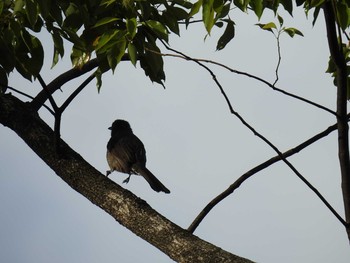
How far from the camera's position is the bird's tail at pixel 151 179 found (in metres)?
7.55

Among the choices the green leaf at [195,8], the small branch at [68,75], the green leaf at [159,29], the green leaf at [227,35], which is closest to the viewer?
the green leaf at [195,8]

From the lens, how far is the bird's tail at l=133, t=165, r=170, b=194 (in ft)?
24.8

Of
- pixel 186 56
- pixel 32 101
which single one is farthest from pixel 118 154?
pixel 186 56

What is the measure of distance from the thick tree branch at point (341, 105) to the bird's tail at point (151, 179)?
16.4 feet

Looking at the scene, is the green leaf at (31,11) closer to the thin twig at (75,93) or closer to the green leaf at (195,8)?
the thin twig at (75,93)

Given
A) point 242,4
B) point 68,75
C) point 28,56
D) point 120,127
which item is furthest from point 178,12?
point 120,127

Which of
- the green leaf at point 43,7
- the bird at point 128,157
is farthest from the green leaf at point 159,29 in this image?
the bird at point 128,157

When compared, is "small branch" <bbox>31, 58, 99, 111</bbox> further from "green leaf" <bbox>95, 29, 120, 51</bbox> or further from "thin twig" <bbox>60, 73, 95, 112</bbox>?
"green leaf" <bbox>95, 29, 120, 51</bbox>

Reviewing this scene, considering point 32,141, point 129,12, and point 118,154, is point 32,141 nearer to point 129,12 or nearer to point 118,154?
point 129,12

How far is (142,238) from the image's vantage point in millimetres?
2891

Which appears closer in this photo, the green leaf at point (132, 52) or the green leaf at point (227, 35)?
the green leaf at point (132, 52)

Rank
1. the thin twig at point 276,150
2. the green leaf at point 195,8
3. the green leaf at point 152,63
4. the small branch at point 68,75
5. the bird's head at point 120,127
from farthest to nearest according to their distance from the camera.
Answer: the bird's head at point 120,127
the small branch at point 68,75
the green leaf at point 152,63
the green leaf at point 195,8
the thin twig at point 276,150

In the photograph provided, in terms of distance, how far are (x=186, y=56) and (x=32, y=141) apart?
49.2 inches

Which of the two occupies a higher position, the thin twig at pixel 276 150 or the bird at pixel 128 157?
the bird at pixel 128 157
